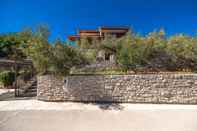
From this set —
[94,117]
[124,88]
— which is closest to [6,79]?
[94,117]

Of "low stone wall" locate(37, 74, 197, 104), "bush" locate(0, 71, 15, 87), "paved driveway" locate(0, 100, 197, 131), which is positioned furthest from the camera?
"bush" locate(0, 71, 15, 87)

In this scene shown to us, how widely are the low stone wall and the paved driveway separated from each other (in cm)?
52

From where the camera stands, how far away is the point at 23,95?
9.78 meters

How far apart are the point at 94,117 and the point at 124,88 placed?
2715 millimetres

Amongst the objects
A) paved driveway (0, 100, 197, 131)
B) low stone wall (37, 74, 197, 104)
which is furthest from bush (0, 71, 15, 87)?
low stone wall (37, 74, 197, 104)

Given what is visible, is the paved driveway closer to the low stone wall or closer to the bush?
the low stone wall

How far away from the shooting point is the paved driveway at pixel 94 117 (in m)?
5.33

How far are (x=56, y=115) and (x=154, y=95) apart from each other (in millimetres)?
5158

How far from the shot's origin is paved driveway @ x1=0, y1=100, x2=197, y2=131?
5.33 meters

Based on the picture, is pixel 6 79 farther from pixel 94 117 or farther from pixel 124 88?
pixel 124 88

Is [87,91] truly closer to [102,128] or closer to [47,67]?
[47,67]

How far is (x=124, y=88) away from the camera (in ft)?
27.1

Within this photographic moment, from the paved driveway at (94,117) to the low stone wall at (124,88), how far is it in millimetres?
519

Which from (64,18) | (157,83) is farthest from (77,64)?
(64,18)
